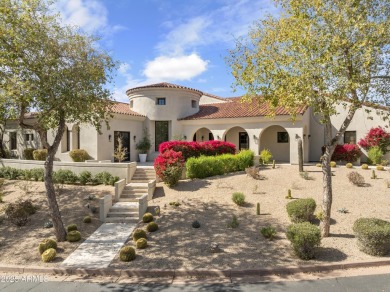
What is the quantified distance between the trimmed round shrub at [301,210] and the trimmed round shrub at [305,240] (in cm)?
209

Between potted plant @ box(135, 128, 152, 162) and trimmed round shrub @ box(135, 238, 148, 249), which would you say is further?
potted plant @ box(135, 128, 152, 162)

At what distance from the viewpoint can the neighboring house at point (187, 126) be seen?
21891mm

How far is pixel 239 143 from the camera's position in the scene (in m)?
25.6

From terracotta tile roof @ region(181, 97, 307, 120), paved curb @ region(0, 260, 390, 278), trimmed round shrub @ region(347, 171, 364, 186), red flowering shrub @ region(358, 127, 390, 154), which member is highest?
terracotta tile roof @ region(181, 97, 307, 120)

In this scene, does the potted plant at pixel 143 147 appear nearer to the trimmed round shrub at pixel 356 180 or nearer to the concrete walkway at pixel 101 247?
the concrete walkway at pixel 101 247

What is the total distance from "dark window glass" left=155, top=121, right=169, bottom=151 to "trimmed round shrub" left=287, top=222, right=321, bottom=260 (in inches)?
706

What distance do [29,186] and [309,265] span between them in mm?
15069

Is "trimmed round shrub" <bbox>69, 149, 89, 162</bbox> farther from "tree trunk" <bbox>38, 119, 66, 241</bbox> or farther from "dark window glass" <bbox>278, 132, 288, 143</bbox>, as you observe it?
"dark window glass" <bbox>278, 132, 288, 143</bbox>

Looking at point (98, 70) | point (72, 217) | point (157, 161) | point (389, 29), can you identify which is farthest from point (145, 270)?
point (389, 29)

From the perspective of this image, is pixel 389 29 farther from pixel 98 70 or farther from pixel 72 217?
pixel 72 217

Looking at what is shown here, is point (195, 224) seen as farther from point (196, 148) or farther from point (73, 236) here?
point (196, 148)

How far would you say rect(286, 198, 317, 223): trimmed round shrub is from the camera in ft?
33.4

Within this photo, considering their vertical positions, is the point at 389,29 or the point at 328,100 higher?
the point at 389,29

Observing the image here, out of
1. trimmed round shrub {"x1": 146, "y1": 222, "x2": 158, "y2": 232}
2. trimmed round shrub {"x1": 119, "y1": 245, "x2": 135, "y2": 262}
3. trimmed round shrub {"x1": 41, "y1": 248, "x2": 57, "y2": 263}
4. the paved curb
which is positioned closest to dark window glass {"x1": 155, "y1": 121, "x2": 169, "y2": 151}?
trimmed round shrub {"x1": 146, "y1": 222, "x2": 158, "y2": 232}
